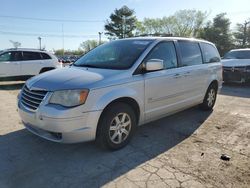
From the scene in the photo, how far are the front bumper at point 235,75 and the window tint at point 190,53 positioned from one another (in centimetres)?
620

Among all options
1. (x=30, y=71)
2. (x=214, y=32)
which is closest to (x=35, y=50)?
(x=30, y=71)

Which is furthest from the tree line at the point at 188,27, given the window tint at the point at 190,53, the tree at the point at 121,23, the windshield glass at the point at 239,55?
the window tint at the point at 190,53

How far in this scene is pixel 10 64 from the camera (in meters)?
11.6

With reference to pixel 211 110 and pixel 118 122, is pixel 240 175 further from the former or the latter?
pixel 211 110

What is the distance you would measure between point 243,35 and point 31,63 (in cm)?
4903

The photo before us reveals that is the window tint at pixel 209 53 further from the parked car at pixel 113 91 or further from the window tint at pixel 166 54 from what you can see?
the window tint at pixel 166 54

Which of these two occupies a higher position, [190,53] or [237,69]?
[190,53]

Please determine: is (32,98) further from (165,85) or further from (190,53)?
(190,53)

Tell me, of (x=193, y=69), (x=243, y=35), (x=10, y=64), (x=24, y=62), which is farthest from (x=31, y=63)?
(x=243, y=35)

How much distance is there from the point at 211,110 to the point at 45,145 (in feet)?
14.2

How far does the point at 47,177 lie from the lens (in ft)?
10.6

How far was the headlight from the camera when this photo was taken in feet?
11.2

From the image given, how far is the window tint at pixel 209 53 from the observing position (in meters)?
6.05

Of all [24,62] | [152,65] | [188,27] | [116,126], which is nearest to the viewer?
[116,126]
